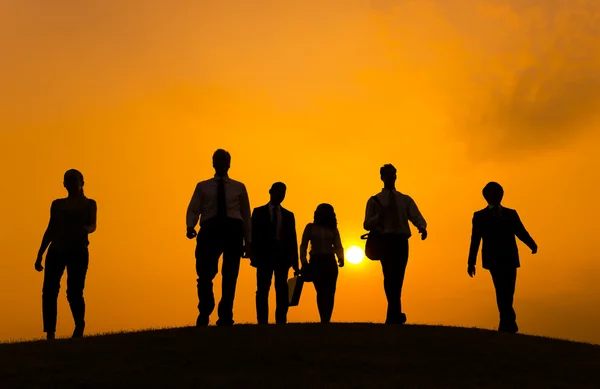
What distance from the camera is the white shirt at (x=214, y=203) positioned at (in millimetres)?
15578

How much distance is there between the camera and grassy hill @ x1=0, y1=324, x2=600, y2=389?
12500 millimetres

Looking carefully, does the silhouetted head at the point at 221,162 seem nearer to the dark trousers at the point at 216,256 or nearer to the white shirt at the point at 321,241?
the dark trousers at the point at 216,256

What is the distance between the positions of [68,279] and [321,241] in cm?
556

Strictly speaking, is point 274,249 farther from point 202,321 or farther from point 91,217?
point 91,217

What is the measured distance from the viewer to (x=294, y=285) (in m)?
19.3

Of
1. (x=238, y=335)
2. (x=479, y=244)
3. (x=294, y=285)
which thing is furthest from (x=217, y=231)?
(x=479, y=244)

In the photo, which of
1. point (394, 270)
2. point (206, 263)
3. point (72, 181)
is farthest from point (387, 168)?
point (72, 181)

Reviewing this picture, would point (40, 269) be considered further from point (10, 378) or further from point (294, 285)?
point (294, 285)

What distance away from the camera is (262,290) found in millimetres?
17984

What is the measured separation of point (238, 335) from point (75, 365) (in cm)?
288

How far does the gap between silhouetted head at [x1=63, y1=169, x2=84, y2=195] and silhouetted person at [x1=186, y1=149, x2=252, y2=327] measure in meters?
2.26

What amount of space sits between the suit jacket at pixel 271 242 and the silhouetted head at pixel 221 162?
2640mm


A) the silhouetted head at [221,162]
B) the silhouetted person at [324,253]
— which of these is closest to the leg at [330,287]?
the silhouetted person at [324,253]

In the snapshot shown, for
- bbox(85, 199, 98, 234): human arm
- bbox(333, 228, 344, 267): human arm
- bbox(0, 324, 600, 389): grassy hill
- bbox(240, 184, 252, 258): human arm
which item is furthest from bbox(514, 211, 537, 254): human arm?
bbox(85, 199, 98, 234): human arm
